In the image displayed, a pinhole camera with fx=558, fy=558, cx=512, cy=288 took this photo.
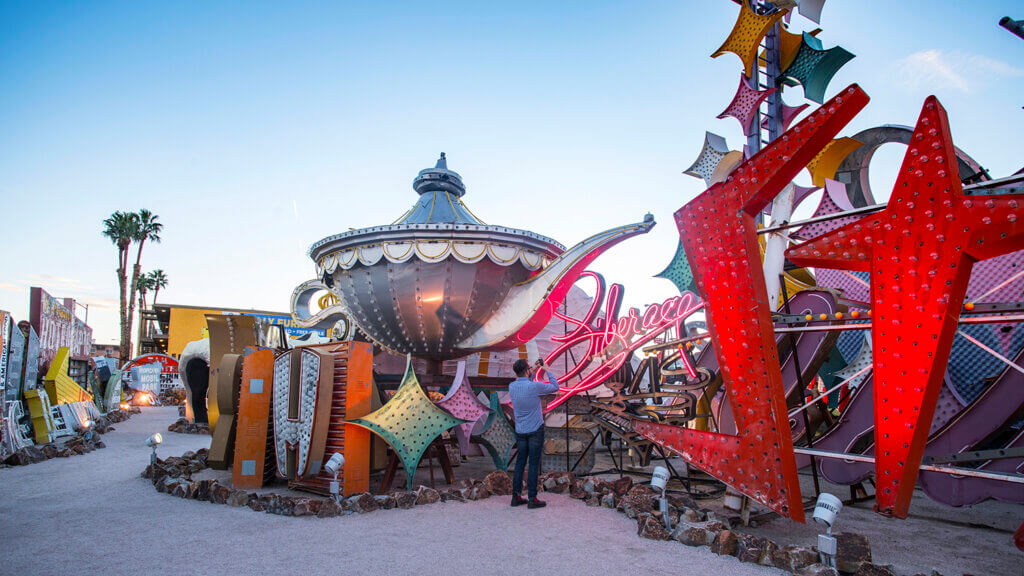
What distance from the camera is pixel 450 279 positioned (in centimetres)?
739

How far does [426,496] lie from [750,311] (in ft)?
11.7

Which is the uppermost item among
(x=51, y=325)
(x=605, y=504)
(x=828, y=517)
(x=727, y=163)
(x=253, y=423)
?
(x=727, y=163)

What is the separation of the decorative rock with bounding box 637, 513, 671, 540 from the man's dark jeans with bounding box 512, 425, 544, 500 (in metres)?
1.24

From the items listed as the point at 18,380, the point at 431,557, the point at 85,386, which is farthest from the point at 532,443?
the point at 85,386

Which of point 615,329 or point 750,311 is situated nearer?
point 750,311

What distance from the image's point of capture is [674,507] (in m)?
4.93

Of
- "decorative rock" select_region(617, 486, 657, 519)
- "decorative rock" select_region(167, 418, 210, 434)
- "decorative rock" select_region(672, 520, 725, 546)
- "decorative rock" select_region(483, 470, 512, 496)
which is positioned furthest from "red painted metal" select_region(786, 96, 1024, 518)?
"decorative rock" select_region(167, 418, 210, 434)

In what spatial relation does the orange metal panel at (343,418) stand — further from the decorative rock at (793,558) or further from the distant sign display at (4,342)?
the distant sign display at (4,342)

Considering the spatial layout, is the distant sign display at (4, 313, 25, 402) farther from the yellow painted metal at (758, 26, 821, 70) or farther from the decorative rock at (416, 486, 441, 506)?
the yellow painted metal at (758, 26, 821, 70)

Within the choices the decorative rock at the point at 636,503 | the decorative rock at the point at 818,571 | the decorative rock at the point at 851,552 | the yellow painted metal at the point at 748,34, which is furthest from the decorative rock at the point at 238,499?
the yellow painted metal at the point at 748,34

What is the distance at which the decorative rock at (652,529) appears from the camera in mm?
4391

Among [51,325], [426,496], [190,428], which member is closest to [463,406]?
[426,496]

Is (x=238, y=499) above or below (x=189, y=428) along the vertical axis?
above

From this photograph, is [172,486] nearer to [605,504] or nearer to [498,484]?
[498,484]
